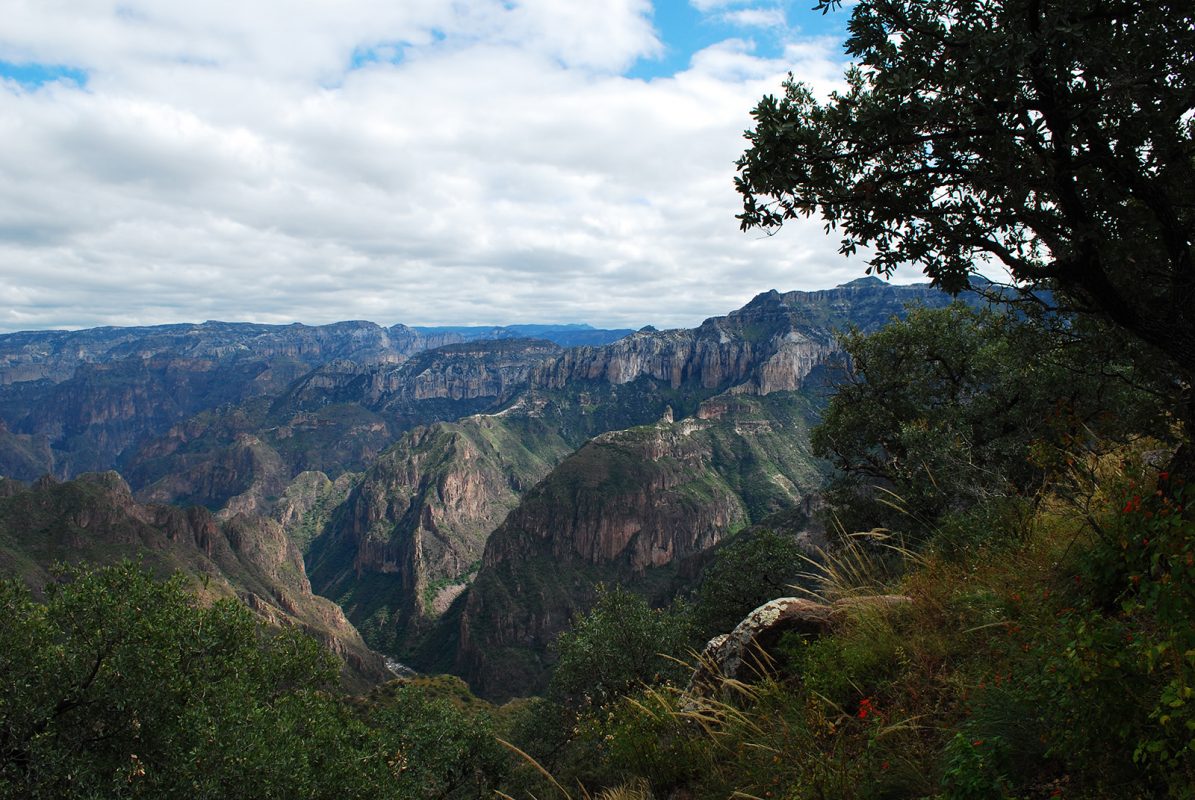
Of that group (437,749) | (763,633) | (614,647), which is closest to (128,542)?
(437,749)

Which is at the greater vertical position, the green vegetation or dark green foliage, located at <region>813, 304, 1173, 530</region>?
dark green foliage, located at <region>813, 304, 1173, 530</region>

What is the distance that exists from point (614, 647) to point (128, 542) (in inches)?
7379

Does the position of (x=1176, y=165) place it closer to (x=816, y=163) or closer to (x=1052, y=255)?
(x=1052, y=255)

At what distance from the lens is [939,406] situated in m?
23.2

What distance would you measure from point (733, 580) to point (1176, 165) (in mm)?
26149

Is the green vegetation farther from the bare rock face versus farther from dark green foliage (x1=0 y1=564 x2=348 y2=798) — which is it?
the bare rock face

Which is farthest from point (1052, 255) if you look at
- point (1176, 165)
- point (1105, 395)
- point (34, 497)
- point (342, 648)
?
point (34, 497)

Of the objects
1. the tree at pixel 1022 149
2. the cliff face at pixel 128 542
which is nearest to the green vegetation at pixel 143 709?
the tree at pixel 1022 149

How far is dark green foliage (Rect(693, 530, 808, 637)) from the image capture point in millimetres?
28047

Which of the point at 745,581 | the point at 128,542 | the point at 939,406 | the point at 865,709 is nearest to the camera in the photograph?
the point at 865,709

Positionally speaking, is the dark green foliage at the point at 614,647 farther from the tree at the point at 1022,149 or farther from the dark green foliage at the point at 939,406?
the tree at the point at 1022,149

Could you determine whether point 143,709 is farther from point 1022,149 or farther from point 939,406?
point 939,406

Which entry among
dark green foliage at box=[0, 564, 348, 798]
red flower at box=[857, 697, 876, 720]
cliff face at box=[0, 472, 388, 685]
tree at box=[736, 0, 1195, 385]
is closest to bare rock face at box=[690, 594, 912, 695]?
red flower at box=[857, 697, 876, 720]

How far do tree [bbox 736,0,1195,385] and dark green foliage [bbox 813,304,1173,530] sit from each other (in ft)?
25.3
